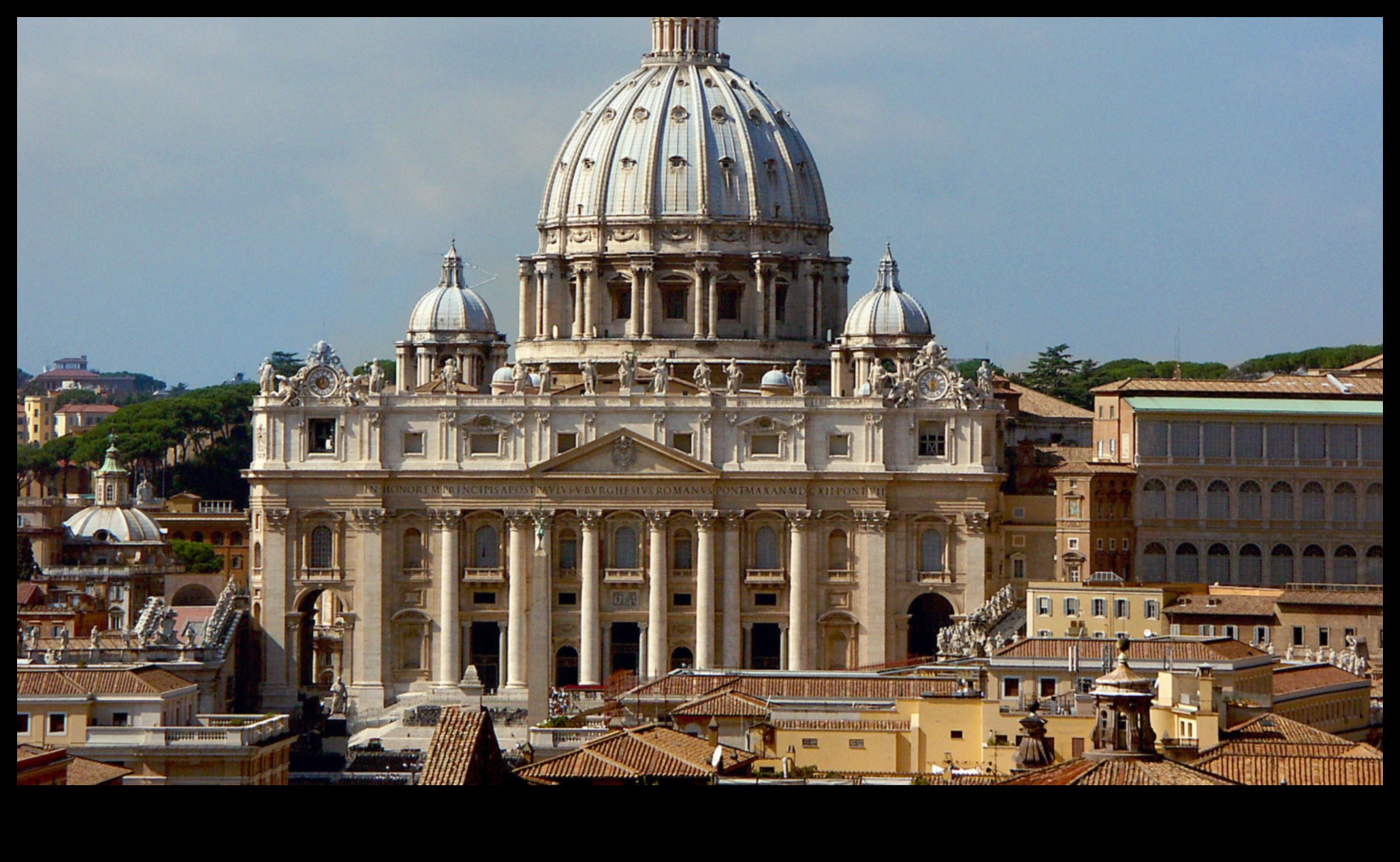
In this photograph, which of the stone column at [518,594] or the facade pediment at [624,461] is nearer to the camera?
the stone column at [518,594]

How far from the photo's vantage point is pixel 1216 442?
10750 centimetres

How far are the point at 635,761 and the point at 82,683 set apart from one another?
64.5 ft

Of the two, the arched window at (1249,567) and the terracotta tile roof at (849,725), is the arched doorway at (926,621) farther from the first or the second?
the terracotta tile roof at (849,725)

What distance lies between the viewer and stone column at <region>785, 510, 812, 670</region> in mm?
106438

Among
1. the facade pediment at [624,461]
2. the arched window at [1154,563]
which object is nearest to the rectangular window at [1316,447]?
the arched window at [1154,563]

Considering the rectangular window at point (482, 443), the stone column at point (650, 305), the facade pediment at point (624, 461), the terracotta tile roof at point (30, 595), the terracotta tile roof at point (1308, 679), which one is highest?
the stone column at point (650, 305)

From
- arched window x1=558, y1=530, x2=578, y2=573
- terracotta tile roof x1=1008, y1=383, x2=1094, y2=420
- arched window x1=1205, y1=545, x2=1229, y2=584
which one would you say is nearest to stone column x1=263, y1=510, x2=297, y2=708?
arched window x1=558, y1=530, x2=578, y2=573

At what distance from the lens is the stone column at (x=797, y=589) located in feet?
349

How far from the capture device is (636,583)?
353 feet

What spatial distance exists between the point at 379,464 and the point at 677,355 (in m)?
22.0

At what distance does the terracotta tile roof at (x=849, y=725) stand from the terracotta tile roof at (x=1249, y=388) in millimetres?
45316
